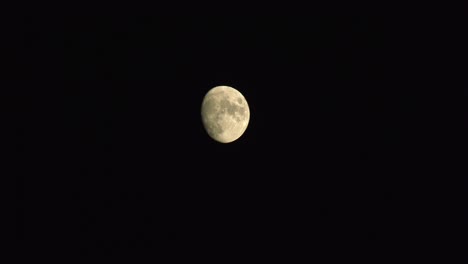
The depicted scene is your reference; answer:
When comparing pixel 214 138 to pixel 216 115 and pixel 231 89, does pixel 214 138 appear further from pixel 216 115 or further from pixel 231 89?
pixel 231 89

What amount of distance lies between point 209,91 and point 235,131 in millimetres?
577

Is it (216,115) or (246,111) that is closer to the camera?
(216,115)

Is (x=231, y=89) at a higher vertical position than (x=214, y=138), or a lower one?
higher

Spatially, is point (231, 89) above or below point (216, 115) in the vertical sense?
above

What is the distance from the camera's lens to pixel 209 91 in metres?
4.48

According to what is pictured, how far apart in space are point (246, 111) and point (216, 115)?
17.9 inches

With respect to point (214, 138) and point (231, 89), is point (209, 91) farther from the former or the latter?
point (214, 138)

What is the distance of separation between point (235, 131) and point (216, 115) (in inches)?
12.2

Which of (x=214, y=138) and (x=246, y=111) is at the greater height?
(x=246, y=111)

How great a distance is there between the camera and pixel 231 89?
4.56m

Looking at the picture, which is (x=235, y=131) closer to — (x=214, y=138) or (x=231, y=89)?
(x=214, y=138)

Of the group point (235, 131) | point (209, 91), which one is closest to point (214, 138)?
point (235, 131)

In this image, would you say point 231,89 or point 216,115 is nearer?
point 216,115

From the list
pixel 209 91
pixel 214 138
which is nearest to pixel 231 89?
pixel 209 91
